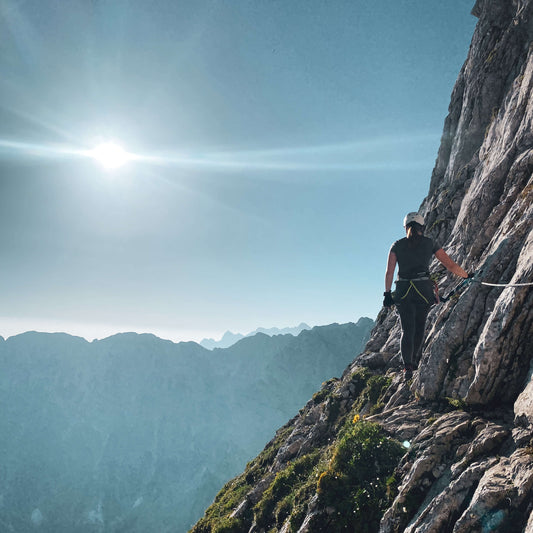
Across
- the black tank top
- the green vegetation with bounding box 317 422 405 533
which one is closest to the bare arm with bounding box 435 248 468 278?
the black tank top

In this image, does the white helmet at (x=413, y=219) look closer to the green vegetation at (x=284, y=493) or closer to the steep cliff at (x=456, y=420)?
the steep cliff at (x=456, y=420)

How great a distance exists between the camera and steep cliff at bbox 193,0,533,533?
19.8 ft

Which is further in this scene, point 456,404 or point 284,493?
point 284,493

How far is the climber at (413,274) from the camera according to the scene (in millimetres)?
9992

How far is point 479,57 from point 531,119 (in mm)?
16416

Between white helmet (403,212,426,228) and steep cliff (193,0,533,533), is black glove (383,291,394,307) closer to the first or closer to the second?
steep cliff (193,0,533,533)

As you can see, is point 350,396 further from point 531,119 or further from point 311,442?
point 531,119

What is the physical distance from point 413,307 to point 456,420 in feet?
11.7

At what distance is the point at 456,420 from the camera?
7848mm

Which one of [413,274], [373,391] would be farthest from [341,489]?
[373,391]

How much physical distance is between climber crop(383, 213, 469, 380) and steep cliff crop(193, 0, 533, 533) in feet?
3.19

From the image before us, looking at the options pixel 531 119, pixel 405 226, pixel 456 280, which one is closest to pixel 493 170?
pixel 531 119

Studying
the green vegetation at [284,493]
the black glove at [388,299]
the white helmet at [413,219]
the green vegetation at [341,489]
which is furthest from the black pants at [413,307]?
the green vegetation at [284,493]

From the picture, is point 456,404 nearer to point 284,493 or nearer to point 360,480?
point 360,480
